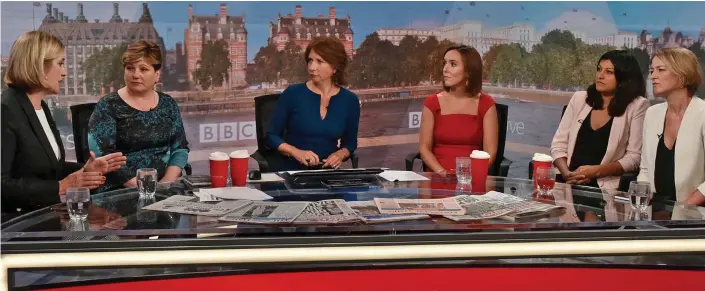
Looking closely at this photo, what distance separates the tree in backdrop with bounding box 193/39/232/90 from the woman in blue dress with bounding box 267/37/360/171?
41.4 inches

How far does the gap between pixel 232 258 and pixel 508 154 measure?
416 cm

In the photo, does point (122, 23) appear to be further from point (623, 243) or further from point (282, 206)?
point (623, 243)

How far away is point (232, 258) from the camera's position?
5.90 feet

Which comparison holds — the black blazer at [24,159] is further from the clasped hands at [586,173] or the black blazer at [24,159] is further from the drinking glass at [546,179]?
the clasped hands at [586,173]

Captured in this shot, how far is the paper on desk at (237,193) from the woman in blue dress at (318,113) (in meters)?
1.49

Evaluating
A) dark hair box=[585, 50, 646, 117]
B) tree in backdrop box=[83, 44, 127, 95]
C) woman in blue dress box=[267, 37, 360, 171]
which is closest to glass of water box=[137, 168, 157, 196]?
woman in blue dress box=[267, 37, 360, 171]

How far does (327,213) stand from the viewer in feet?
6.84

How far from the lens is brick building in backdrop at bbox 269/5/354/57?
5.11 m

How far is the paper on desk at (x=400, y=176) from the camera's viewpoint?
285cm

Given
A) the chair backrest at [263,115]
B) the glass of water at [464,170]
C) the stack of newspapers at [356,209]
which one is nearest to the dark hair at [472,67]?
the chair backrest at [263,115]

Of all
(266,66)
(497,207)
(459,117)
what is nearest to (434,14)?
(266,66)

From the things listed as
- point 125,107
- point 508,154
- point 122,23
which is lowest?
point 508,154

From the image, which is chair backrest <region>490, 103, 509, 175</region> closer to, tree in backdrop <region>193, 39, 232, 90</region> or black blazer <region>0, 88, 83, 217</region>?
tree in backdrop <region>193, 39, 232, 90</region>

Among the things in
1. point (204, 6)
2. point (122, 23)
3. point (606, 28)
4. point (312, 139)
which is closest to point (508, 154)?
point (606, 28)
